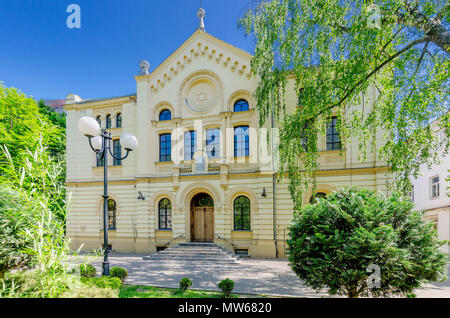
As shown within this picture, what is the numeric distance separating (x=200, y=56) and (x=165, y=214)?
1150 cm

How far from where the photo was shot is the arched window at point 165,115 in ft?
59.1

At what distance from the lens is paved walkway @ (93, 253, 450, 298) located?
874cm

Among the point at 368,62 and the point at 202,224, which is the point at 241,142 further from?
the point at 368,62

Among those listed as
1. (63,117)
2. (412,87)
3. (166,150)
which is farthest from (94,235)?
(412,87)

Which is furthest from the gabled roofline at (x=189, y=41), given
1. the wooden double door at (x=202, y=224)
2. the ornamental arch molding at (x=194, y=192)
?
the wooden double door at (x=202, y=224)

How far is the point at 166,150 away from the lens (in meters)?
17.7

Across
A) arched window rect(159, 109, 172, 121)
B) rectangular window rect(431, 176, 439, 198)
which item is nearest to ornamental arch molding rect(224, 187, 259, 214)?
arched window rect(159, 109, 172, 121)

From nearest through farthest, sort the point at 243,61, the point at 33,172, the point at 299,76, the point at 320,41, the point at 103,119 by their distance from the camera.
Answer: the point at 33,172, the point at 320,41, the point at 299,76, the point at 243,61, the point at 103,119

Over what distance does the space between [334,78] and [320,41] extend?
52.7 inches

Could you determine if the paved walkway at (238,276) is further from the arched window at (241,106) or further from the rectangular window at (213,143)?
the arched window at (241,106)

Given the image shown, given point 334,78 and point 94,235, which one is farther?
point 94,235

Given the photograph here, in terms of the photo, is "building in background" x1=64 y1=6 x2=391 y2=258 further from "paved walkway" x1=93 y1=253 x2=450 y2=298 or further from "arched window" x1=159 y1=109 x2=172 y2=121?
"paved walkway" x1=93 y1=253 x2=450 y2=298

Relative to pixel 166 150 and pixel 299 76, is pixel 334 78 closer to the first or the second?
pixel 299 76

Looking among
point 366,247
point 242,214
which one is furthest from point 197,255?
point 366,247
